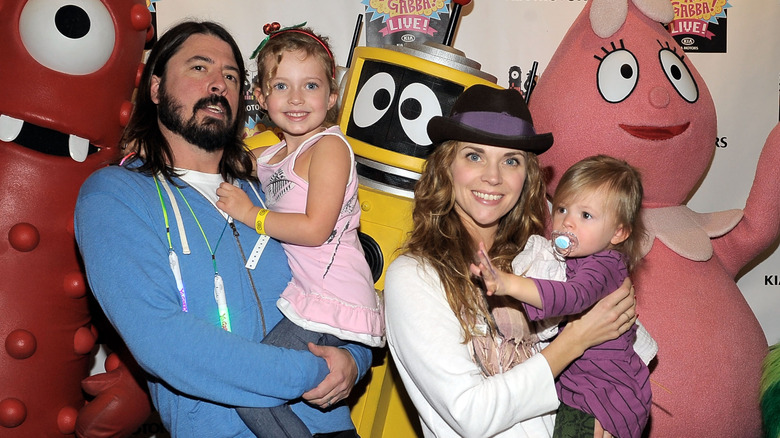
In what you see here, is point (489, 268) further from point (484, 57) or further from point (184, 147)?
point (484, 57)

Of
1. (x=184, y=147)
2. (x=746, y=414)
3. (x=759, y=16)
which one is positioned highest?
(x=759, y=16)

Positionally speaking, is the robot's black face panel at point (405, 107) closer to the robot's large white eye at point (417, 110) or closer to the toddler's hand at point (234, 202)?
the robot's large white eye at point (417, 110)

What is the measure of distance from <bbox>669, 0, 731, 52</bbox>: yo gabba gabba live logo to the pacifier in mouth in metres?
1.71

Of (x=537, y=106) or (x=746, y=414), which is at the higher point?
(x=537, y=106)

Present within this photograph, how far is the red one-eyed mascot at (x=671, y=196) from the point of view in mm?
2195

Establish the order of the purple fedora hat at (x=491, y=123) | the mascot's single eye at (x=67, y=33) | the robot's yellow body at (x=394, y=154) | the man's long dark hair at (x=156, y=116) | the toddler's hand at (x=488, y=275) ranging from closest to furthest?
the toddler's hand at (x=488, y=275)
the purple fedora hat at (x=491, y=123)
the man's long dark hair at (x=156, y=116)
the mascot's single eye at (x=67, y=33)
the robot's yellow body at (x=394, y=154)

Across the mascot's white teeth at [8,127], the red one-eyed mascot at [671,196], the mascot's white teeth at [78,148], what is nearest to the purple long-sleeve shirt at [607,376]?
the red one-eyed mascot at [671,196]

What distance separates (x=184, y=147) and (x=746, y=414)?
1.83m

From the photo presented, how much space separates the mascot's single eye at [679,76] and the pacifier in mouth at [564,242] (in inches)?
37.5

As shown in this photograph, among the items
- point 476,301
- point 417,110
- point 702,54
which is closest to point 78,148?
point 417,110

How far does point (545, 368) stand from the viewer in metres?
1.62

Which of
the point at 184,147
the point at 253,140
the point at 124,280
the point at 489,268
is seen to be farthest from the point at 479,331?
the point at 253,140

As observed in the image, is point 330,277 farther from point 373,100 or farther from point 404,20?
point 404,20

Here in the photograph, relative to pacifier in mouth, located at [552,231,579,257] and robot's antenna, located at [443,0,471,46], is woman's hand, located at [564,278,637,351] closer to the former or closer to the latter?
pacifier in mouth, located at [552,231,579,257]
